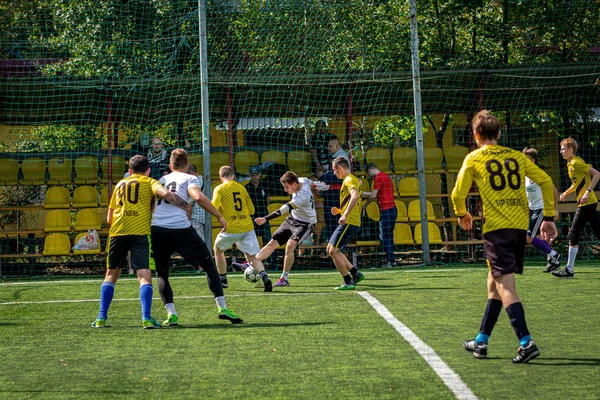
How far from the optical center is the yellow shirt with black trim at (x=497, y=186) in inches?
256

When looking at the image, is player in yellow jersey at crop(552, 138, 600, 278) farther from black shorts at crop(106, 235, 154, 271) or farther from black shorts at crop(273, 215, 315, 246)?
black shorts at crop(106, 235, 154, 271)

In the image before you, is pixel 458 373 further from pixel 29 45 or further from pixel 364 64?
pixel 29 45

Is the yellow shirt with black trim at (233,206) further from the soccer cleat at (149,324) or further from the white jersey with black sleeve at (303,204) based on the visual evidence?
the soccer cleat at (149,324)

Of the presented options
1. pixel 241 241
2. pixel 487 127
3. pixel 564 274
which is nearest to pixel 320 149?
pixel 241 241

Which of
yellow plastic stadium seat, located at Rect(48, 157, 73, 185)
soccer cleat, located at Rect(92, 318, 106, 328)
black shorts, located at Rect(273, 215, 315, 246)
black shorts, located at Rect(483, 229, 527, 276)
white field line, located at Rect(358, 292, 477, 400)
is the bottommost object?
soccer cleat, located at Rect(92, 318, 106, 328)

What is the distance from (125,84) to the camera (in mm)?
16984

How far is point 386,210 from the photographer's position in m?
16.6

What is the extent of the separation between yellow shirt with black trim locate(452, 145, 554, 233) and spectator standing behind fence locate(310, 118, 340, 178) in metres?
11.2

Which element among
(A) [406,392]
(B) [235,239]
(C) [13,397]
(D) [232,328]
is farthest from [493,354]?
(B) [235,239]

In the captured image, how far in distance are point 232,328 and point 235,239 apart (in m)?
4.20

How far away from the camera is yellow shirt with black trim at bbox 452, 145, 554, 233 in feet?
21.4

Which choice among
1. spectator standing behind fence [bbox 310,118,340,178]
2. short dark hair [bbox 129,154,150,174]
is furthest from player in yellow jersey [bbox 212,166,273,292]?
spectator standing behind fence [bbox 310,118,340,178]

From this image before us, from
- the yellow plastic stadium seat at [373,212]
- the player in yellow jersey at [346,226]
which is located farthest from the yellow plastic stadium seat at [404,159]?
the player in yellow jersey at [346,226]

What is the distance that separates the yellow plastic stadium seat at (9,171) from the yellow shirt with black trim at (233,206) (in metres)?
6.94
